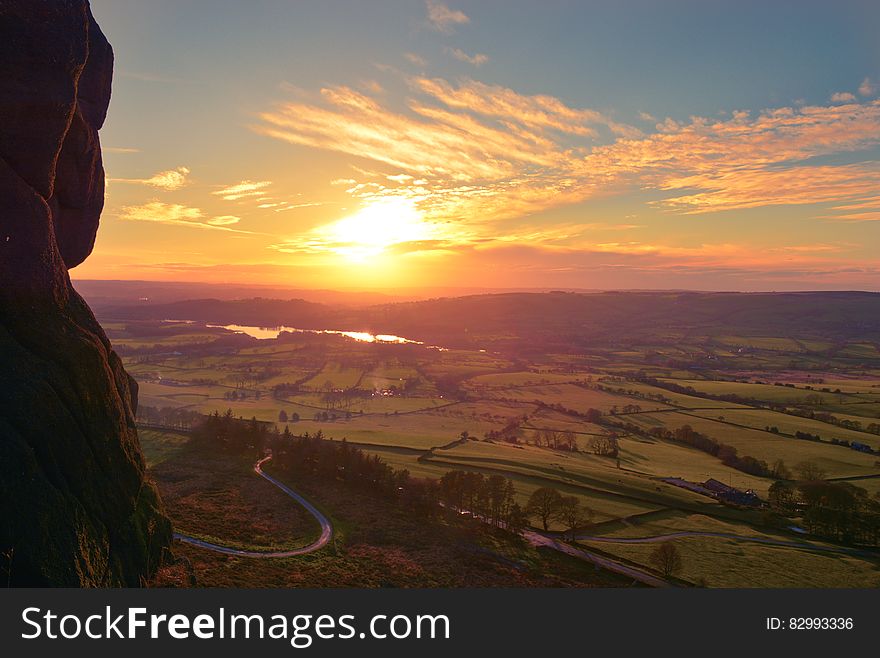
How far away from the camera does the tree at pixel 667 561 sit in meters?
56.9

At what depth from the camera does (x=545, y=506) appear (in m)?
69.9

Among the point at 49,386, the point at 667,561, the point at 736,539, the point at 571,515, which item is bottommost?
the point at 736,539

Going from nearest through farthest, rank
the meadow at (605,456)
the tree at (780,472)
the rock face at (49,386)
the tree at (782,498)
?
the rock face at (49,386), the meadow at (605,456), the tree at (782,498), the tree at (780,472)

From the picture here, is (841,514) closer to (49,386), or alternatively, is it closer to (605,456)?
(605,456)

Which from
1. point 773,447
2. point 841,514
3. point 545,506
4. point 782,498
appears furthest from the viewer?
point 773,447

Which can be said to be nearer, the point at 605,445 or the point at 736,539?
the point at 736,539

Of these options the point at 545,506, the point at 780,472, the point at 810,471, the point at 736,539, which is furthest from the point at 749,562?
the point at 780,472

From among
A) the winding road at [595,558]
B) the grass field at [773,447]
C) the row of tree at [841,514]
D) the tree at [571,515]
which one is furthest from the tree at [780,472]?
the winding road at [595,558]

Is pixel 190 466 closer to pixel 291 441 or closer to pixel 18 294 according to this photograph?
pixel 291 441

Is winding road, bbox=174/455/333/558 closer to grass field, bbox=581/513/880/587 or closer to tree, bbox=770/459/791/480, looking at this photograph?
grass field, bbox=581/513/880/587

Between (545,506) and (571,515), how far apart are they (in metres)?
4.01

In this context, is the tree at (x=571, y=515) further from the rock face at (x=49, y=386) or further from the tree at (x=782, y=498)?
the rock face at (x=49, y=386)

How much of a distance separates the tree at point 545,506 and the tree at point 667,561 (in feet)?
50.5

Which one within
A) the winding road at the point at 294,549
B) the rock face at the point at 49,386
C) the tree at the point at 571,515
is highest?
the rock face at the point at 49,386
